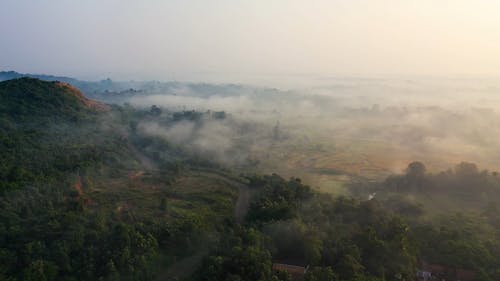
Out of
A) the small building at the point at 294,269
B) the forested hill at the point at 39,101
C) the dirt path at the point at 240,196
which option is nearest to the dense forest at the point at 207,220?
the dirt path at the point at 240,196

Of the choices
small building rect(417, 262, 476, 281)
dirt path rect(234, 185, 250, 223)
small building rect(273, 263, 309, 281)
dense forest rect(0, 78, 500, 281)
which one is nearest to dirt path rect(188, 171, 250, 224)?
dirt path rect(234, 185, 250, 223)

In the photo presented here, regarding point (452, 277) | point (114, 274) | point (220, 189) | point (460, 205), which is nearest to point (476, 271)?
point (452, 277)

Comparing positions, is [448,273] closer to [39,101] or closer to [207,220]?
[207,220]

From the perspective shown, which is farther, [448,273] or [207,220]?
[207,220]

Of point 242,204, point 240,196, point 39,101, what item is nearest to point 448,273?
point 242,204

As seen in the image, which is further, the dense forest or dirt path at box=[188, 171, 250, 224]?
dirt path at box=[188, 171, 250, 224]

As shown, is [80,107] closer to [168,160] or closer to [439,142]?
[168,160]

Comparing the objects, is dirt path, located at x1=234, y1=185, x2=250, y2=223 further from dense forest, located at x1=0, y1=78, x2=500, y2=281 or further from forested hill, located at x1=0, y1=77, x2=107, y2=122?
forested hill, located at x1=0, y1=77, x2=107, y2=122

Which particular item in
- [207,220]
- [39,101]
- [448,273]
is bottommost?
[448,273]

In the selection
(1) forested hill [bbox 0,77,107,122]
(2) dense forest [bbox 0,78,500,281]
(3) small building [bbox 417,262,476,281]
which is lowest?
(3) small building [bbox 417,262,476,281]
